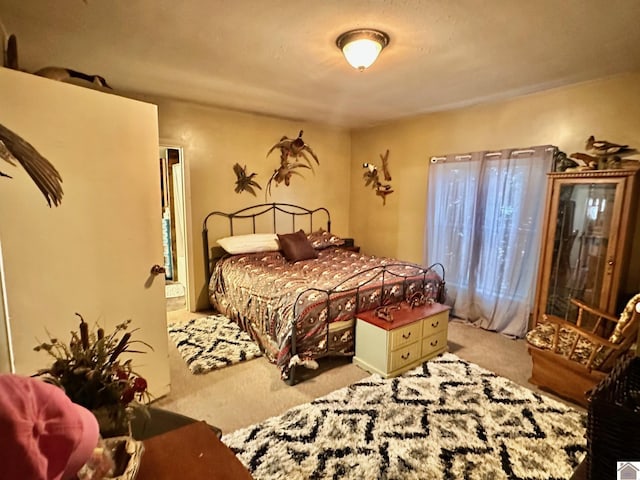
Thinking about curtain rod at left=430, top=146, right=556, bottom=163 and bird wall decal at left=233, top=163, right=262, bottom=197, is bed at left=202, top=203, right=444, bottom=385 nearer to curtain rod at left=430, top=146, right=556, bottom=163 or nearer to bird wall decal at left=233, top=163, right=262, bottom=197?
bird wall decal at left=233, top=163, right=262, bottom=197

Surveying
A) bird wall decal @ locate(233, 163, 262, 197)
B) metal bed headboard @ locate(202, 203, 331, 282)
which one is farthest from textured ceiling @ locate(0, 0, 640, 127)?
metal bed headboard @ locate(202, 203, 331, 282)

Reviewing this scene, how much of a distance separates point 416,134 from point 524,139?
4.53 feet

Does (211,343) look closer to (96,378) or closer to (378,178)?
(96,378)

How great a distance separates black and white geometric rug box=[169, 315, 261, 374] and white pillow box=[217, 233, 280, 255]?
33.9 inches

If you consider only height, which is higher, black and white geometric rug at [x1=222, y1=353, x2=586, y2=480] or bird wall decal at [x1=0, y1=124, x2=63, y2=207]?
bird wall decal at [x1=0, y1=124, x2=63, y2=207]

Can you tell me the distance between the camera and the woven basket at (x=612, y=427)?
0.87m

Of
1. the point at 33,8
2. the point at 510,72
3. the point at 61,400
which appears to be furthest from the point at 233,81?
the point at 61,400

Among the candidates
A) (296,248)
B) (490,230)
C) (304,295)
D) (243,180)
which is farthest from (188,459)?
(243,180)

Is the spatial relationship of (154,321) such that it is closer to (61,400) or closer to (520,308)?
(61,400)

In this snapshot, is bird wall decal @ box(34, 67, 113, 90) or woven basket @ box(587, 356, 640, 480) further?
bird wall decal @ box(34, 67, 113, 90)

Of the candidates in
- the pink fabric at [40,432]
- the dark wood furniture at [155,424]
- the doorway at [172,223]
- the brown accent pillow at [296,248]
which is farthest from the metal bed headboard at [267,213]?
the pink fabric at [40,432]

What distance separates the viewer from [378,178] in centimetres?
516

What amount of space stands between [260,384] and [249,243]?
1.96 meters

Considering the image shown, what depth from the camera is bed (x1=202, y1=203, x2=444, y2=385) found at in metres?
2.73
